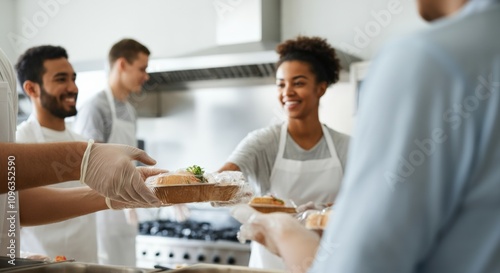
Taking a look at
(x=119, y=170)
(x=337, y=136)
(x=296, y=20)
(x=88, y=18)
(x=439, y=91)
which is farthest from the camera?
(x=88, y=18)

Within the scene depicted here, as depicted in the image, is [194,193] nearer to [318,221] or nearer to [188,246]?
[318,221]

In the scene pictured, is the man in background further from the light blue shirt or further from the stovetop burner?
the light blue shirt

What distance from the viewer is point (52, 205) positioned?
1.84 metres

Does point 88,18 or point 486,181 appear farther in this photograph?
point 88,18

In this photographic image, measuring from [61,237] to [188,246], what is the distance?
1.30 m

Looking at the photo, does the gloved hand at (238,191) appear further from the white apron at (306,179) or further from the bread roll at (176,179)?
the white apron at (306,179)

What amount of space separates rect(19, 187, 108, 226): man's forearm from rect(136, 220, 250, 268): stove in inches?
77.1

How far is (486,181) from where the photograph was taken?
26.0 inches

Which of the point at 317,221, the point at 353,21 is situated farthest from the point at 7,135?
the point at 353,21

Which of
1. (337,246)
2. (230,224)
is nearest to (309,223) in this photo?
(337,246)

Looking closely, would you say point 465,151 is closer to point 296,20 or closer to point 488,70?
point 488,70

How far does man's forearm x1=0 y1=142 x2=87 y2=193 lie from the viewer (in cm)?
138

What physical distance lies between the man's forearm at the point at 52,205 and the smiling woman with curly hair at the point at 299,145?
0.98 metres

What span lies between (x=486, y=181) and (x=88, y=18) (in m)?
4.99
